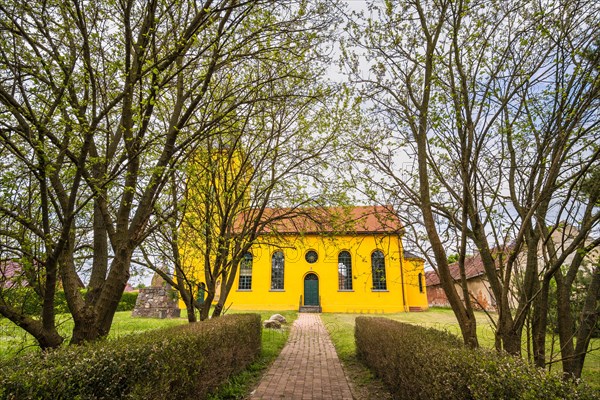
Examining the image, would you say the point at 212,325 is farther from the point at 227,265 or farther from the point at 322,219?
the point at 322,219

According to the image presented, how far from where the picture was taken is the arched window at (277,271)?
26.6m

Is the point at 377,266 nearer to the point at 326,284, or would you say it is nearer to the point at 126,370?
the point at 326,284

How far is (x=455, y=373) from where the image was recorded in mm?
3182

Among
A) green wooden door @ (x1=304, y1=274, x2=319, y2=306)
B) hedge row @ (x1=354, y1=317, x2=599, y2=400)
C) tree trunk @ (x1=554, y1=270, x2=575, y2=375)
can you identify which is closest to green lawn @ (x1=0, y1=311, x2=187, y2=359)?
hedge row @ (x1=354, y1=317, x2=599, y2=400)

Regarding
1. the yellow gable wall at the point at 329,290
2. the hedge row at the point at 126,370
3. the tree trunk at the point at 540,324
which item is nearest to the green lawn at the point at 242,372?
the hedge row at the point at 126,370

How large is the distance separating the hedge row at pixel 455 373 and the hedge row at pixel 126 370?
303 cm

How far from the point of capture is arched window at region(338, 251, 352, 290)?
26172 millimetres

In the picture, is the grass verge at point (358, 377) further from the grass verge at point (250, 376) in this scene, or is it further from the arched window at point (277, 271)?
the arched window at point (277, 271)

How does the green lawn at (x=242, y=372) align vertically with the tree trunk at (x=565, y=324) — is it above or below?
below

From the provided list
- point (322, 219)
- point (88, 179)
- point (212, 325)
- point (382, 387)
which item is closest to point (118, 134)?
point (88, 179)

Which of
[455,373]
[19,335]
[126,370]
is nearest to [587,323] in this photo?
[455,373]

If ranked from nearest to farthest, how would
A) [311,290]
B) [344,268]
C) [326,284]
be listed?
[326,284] → [311,290] → [344,268]

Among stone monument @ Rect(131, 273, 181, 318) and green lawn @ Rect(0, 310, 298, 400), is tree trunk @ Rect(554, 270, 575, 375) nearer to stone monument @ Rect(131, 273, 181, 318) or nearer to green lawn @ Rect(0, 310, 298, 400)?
green lawn @ Rect(0, 310, 298, 400)

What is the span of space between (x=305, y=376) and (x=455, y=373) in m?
5.02
